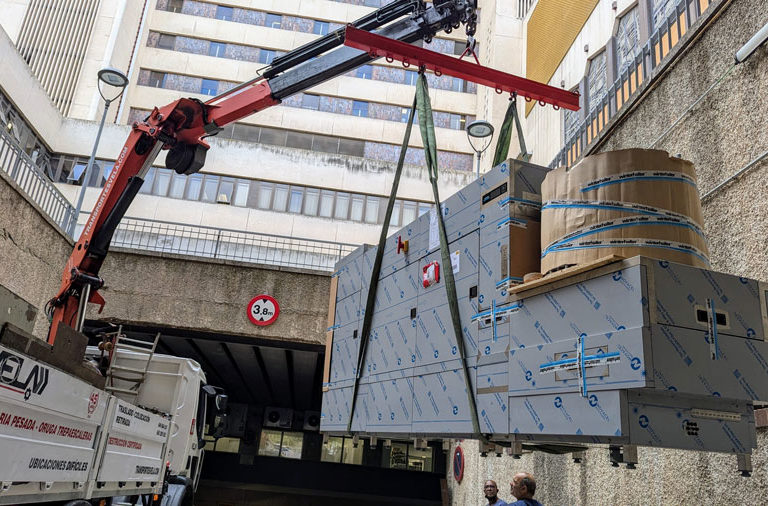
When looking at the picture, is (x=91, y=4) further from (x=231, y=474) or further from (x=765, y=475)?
(x=765, y=475)

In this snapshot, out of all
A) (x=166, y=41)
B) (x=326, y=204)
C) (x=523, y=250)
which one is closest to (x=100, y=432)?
(x=523, y=250)

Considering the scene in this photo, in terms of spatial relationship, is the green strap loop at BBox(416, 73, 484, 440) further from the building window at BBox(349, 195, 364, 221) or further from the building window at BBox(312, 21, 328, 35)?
the building window at BBox(312, 21, 328, 35)

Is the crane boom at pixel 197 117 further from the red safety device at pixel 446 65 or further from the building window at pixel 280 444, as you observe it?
the building window at pixel 280 444

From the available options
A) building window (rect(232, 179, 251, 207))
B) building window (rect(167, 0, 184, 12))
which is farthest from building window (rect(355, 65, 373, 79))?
building window (rect(167, 0, 184, 12))

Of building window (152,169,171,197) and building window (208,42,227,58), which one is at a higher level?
building window (208,42,227,58)

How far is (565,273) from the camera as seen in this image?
3.66 m

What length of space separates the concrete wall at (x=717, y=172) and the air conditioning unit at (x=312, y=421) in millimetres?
16983

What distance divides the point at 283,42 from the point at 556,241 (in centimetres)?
3237

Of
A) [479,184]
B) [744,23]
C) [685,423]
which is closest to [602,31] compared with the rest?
[744,23]

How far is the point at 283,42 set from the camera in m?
33.4

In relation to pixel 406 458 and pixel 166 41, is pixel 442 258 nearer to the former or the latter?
pixel 406 458

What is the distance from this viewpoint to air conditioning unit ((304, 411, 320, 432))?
2305cm

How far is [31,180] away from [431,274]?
1107cm

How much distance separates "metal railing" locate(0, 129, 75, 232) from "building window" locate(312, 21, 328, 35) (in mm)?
22923
